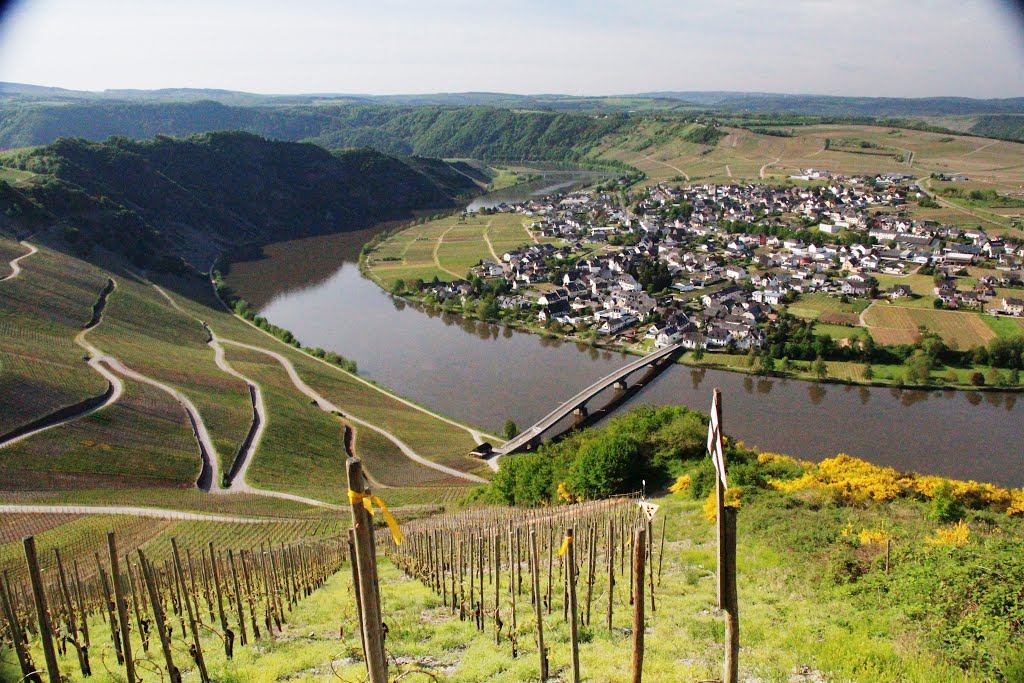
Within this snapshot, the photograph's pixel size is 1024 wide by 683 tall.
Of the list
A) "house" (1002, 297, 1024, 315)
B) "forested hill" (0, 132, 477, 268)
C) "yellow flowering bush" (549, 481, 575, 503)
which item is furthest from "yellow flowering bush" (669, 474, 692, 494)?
"forested hill" (0, 132, 477, 268)

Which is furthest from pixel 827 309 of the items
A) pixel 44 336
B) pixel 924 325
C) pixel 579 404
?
pixel 44 336

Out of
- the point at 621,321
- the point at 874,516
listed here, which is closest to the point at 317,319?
the point at 621,321

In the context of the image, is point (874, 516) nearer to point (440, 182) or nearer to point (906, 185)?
point (906, 185)

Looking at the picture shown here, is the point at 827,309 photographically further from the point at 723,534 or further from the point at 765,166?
the point at 765,166

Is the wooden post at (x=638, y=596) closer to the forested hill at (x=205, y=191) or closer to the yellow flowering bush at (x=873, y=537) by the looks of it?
the yellow flowering bush at (x=873, y=537)

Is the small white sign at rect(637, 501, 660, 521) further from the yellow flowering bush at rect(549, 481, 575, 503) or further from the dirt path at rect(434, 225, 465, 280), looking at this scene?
the dirt path at rect(434, 225, 465, 280)

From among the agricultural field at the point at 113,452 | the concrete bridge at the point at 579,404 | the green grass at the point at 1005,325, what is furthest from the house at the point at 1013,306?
the agricultural field at the point at 113,452

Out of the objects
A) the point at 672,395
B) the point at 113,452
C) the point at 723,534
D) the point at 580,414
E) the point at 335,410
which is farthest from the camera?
the point at 672,395
